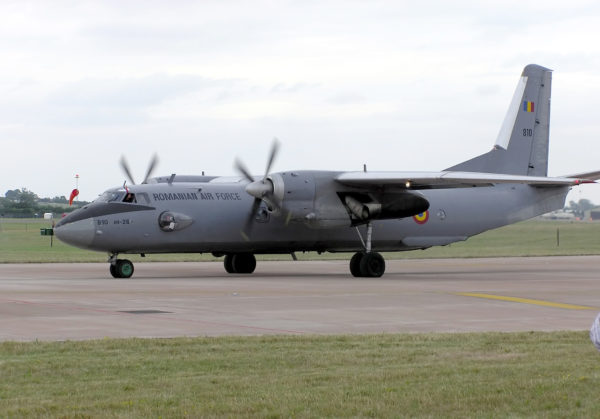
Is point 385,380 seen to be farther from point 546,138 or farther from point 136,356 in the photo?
point 546,138

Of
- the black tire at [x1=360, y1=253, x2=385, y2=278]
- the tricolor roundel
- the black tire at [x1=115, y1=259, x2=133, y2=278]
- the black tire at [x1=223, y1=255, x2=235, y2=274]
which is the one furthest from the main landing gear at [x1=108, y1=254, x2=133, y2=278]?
the tricolor roundel

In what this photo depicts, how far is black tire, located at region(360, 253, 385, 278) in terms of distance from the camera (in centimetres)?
3039

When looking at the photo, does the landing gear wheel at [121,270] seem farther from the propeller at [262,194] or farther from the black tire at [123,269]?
the propeller at [262,194]

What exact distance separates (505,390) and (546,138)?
95.8 ft

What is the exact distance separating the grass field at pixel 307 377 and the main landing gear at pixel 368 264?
1634 cm

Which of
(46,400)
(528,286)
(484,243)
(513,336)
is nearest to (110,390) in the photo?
(46,400)

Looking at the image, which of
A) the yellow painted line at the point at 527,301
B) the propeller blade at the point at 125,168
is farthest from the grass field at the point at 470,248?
the yellow painted line at the point at 527,301

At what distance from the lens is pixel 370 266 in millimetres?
30391

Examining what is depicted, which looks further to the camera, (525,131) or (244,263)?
(525,131)

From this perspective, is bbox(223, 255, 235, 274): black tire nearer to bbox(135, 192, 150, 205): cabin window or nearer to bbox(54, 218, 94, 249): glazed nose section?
bbox(135, 192, 150, 205): cabin window

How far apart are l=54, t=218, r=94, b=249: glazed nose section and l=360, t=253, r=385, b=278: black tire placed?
8.71 m

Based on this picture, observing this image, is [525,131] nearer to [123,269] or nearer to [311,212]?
[311,212]

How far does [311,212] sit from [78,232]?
7159mm

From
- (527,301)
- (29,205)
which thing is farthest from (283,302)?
(29,205)
